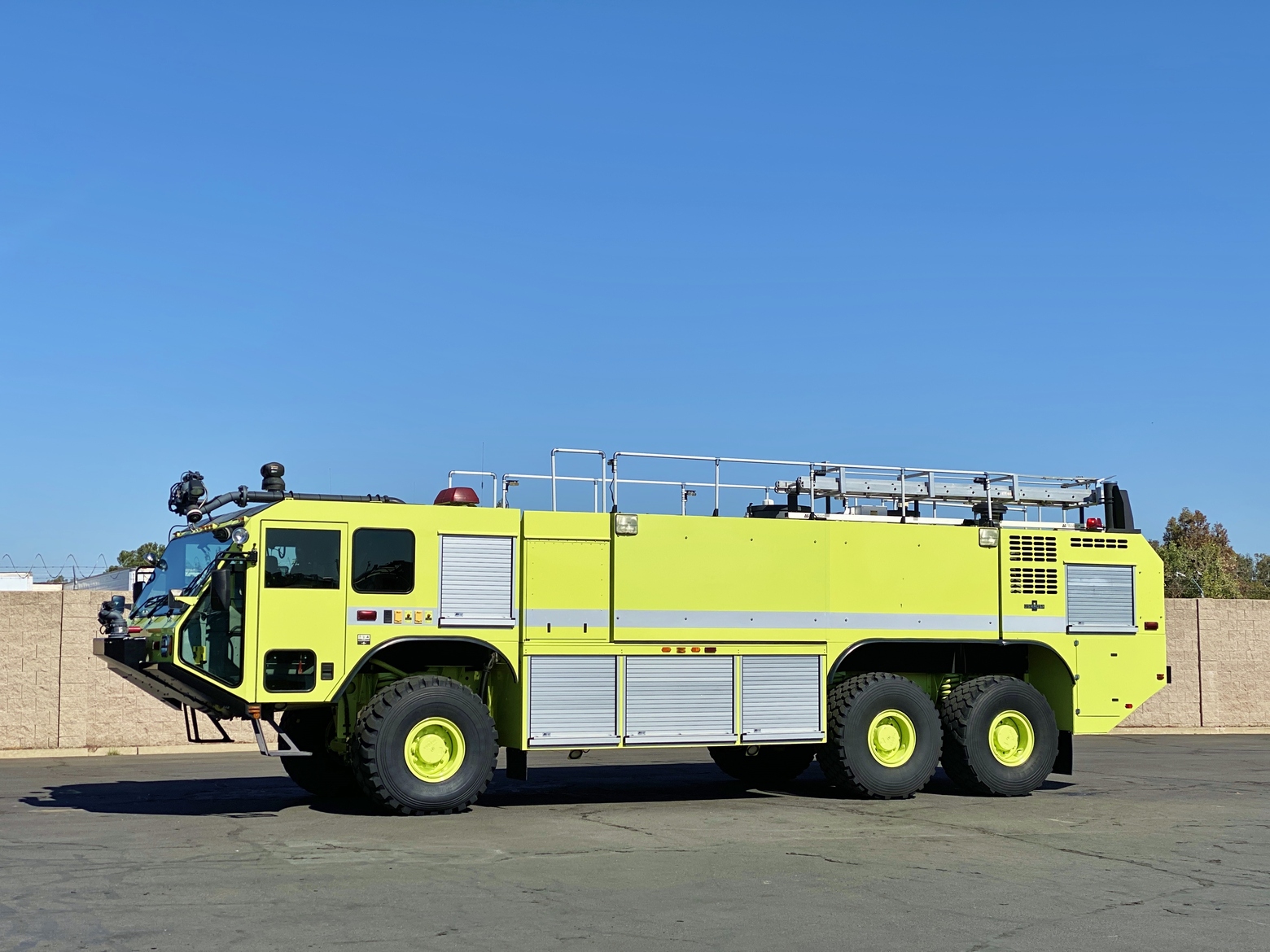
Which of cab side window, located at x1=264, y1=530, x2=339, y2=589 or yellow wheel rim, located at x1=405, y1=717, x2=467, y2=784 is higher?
cab side window, located at x1=264, y1=530, x2=339, y2=589

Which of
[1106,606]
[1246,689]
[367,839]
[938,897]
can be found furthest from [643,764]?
[1246,689]

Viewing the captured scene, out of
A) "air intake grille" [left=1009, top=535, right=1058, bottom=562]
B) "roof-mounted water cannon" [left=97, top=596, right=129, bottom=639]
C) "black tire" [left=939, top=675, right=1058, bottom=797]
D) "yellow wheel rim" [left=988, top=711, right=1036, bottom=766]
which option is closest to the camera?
"roof-mounted water cannon" [left=97, top=596, right=129, bottom=639]

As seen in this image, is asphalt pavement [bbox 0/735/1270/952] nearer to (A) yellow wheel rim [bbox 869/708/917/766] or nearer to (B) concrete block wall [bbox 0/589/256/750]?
(A) yellow wheel rim [bbox 869/708/917/766]

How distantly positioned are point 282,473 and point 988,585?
833 centimetres

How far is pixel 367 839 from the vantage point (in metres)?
11.9

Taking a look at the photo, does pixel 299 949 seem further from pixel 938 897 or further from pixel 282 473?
pixel 282 473

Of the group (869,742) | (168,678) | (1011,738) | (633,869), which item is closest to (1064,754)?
(1011,738)

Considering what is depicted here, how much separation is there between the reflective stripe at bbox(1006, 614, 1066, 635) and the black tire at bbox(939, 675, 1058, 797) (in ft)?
2.01

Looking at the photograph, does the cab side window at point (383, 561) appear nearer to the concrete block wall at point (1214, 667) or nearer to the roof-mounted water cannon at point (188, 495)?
the roof-mounted water cannon at point (188, 495)

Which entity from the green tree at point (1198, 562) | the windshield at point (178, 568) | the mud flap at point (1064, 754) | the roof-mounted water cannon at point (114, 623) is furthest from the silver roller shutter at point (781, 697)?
the green tree at point (1198, 562)

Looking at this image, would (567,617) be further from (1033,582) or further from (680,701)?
(1033,582)

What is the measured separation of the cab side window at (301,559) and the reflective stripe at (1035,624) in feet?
26.5

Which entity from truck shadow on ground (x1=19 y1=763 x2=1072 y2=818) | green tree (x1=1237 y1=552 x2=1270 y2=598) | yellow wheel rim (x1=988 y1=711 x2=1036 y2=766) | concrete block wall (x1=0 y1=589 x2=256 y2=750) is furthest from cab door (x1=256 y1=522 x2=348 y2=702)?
green tree (x1=1237 y1=552 x2=1270 y2=598)

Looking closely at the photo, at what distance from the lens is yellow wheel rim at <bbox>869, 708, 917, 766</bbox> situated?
15.4 meters
